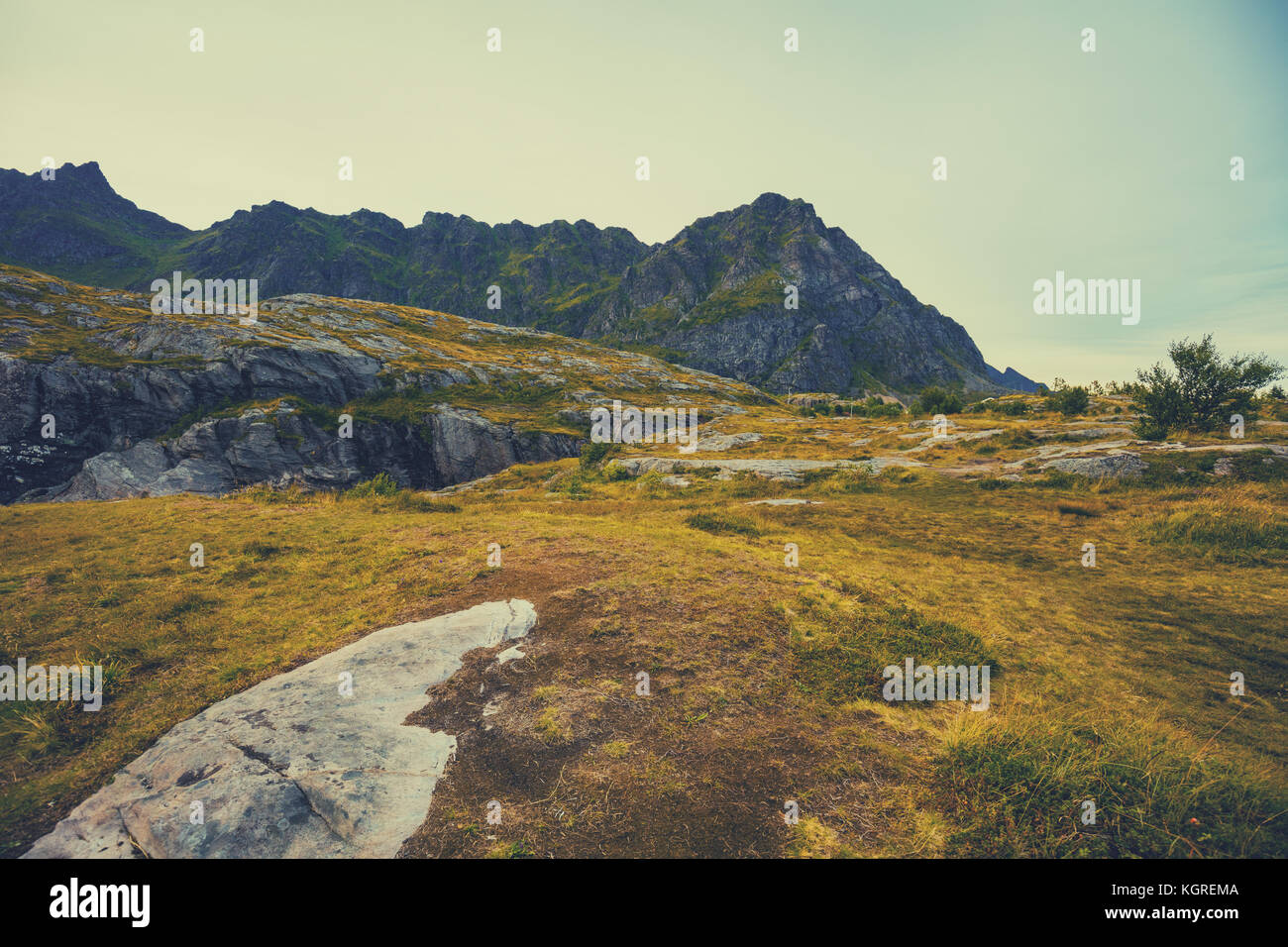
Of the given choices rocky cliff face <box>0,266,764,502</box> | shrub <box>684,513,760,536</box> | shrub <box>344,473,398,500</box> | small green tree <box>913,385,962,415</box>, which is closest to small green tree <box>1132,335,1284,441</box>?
shrub <box>684,513,760,536</box>

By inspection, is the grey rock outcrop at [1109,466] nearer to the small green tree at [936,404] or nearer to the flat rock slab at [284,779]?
the flat rock slab at [284,779]

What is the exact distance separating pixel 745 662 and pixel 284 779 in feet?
21.2

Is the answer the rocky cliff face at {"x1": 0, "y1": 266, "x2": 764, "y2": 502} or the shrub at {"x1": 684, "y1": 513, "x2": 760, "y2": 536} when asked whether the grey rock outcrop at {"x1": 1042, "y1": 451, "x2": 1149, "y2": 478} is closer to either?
the shrub at {"x1": 684, "y1": 513, "x2": 760, "y2": 536}

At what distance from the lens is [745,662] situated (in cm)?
759

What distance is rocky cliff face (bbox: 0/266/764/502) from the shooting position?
43938 mm

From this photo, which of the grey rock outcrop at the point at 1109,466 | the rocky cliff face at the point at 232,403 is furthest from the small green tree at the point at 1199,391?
the rocky cliff face at the point at 232,403

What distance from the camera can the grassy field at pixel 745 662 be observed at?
468cm

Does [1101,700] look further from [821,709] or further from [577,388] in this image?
[577,388]

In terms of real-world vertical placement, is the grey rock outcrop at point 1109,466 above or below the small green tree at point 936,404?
below

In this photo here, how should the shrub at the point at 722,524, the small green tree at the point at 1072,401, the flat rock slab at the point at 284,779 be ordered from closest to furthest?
the flat rock slab at the point at 284,779
the shrub at the point at 722,524
the small green tree at the point at 1072,401

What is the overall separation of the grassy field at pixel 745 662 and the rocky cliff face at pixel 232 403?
132ft

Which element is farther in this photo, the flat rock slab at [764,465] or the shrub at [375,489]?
the flat rock slab at [764,465]

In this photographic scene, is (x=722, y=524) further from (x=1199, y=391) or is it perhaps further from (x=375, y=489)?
(x=1199, y=391)
